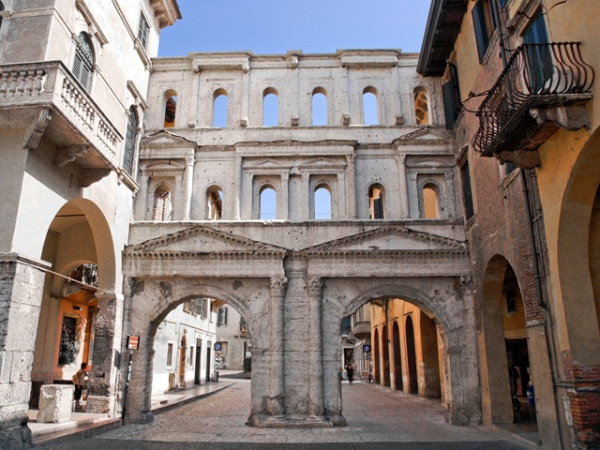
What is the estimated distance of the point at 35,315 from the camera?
419 inches

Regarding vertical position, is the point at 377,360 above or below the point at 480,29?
below

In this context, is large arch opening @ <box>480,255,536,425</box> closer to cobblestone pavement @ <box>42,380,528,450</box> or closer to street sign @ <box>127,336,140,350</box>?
cobblestone pavement @ <box>42,380,528,450</box>

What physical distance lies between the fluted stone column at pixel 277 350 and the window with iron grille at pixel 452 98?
27.3 feet

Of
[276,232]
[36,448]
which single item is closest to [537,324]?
[276,232]

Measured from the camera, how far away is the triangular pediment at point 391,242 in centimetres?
1560

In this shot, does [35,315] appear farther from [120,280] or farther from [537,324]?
[537,324]

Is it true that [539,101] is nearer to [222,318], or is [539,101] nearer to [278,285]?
[278,285]

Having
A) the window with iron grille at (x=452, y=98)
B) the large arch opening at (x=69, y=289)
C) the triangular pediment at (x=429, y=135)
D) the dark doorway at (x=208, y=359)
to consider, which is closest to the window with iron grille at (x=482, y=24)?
the window with iron grille at (x=452, y=98)

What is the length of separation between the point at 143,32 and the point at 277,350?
1286 cm

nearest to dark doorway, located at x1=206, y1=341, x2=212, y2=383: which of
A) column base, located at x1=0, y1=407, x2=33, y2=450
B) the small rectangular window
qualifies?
the small rectangular window

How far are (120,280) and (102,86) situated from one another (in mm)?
6078

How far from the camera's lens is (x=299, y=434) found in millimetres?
13336

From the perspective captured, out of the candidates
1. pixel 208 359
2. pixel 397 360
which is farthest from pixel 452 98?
pixel 208 359

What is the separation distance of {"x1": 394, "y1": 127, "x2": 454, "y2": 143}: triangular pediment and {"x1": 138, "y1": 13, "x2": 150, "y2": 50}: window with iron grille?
1021 cm
